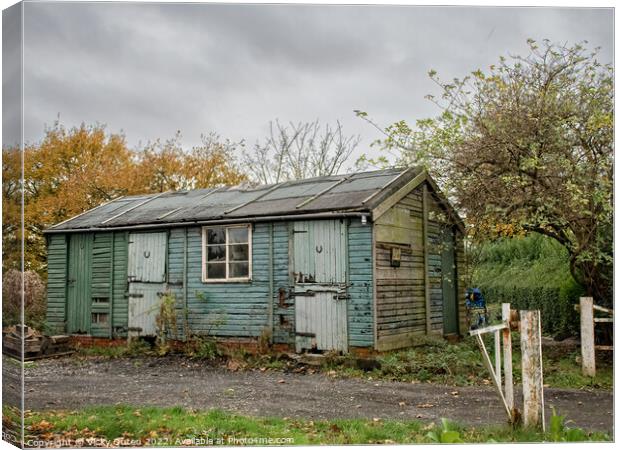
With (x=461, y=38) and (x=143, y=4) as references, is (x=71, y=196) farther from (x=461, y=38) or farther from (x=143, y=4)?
(x=461, y=38)

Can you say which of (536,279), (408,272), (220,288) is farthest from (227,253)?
(536,279)

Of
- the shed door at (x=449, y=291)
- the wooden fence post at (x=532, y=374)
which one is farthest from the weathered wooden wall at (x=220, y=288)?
the wooden fence post at (x=532, y=374)

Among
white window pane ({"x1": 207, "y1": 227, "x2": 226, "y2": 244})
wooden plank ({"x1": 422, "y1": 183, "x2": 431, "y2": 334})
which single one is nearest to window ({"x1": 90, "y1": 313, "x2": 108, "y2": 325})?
white window pane ({"x1": 207, "y1": 227, "x2": 226, "y2": 244})

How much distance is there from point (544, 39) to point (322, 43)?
2861 millimetres

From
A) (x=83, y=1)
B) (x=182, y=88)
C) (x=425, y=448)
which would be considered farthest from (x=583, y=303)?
(x=83, y=1)

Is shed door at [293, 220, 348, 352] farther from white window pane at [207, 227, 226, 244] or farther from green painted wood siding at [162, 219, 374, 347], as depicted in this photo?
white window pane at [207, 227, 226, 244]

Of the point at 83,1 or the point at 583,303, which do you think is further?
the point at 583,303

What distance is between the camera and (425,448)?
22.0 feet

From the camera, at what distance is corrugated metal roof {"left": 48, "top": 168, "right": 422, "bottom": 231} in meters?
12.5

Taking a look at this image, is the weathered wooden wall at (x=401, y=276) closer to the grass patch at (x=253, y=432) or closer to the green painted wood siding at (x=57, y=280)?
the grass patch at (x=253, y=432)

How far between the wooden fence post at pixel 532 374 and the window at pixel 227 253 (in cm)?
749

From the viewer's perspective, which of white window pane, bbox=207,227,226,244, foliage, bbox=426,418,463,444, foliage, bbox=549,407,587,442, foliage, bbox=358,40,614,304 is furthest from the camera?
white window pane, bbox=207,227,226,244

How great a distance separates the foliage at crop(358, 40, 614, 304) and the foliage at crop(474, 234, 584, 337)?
21 cm

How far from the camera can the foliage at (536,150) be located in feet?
28.2
